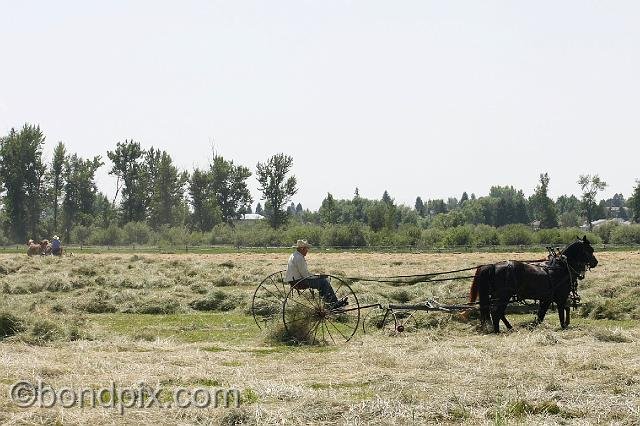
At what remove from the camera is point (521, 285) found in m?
14.9

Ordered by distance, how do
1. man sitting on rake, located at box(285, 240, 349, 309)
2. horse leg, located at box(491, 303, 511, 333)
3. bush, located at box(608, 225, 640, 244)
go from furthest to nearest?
bush, located at box(608, 225, 640, 244) → horse leg, located at box(491, 303, 511, 333) → man sitting on rake, located at box(285, 240, 349, 309)

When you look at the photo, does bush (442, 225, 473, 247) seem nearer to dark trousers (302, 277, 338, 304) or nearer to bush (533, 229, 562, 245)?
bush (533, 229, 562, 245)

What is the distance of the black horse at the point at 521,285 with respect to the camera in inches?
570

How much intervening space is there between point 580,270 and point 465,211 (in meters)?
144

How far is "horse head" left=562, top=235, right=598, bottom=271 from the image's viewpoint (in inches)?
625

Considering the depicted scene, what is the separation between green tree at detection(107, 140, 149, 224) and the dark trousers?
255ft

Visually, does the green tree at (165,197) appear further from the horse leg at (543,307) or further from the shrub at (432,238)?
the horse leg at (543,307)

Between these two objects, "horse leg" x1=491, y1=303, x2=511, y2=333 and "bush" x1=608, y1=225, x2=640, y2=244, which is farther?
"bush" x1=608, y1=225, x2=640, y2=244

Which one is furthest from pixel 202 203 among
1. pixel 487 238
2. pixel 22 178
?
pixel 487 238

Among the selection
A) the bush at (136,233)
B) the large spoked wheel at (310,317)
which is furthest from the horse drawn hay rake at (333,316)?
the bush at (136,233)

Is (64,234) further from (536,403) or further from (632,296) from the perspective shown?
(536,403)

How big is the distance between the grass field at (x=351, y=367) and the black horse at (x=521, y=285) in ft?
1.58

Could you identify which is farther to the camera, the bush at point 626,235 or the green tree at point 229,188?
the green tree at point 229,188

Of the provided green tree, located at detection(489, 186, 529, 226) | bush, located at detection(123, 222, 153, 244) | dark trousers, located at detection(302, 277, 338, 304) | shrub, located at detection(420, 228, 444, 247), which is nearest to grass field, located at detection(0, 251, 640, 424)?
dark trousers, located at detection(302, 277, 338, 304)
